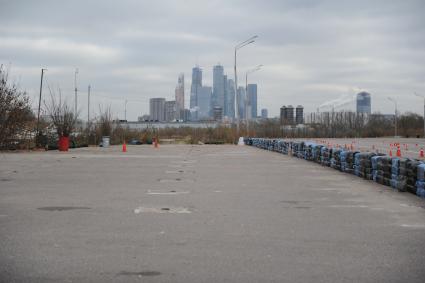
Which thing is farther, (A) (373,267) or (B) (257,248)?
(B) (257,248)

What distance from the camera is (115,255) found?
6.61m

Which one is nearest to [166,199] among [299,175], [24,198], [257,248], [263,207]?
[263,207]

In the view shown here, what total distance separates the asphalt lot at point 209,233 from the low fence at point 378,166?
Result: 1.53ft

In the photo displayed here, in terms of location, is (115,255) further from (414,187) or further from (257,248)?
(414,187)

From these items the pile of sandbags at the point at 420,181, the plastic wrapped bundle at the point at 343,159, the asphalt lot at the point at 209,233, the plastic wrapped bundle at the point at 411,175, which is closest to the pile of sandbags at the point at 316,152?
the plastic wrapped bundle at the point at 343,159

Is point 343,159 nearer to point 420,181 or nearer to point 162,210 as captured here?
point 420,181

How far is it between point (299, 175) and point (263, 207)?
8.32 meters

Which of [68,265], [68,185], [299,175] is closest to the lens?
[68,265]

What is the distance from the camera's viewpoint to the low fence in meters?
13.1

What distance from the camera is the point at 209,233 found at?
26.5ft

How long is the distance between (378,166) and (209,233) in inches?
379

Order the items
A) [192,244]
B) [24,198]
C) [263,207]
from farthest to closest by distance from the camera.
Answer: [24,198] → [263,207] → [192,244]

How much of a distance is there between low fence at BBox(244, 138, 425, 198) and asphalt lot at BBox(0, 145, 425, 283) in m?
0.47

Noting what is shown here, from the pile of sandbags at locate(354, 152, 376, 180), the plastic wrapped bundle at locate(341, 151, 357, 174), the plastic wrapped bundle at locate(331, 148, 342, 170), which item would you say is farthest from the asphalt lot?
the plastic wrapped bundle at locate(331, 148, 342, 170)
